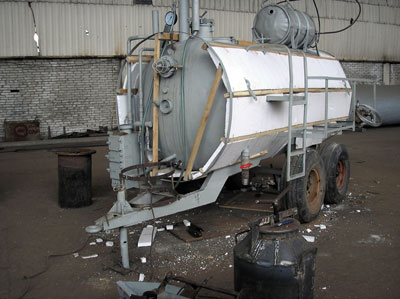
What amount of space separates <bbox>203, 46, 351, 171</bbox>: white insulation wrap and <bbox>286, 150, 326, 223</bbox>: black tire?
1.48ft

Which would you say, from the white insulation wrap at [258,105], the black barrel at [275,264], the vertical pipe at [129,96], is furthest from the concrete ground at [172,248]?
the vertical pipe at [129,96]

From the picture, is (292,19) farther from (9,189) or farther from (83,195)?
(9,189)

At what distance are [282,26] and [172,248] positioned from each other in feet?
12.1

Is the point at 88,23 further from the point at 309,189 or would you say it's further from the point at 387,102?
the point at 387,102

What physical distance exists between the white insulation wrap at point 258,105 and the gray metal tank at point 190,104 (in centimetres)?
17

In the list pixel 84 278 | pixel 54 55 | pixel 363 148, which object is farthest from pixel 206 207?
pixel 54 55

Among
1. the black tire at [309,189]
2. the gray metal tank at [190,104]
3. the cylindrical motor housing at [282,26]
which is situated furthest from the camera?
the cylindrical motor housing at [282,26]

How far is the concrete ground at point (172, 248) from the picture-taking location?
4.31 metres

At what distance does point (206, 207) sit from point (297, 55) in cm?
268

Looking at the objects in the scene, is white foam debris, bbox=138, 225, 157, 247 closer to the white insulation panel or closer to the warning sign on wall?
the white insulation panel

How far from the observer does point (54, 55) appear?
1452 cm

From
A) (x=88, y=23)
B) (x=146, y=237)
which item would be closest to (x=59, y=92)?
(x=88, y=23)

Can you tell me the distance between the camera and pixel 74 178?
6.95 meters

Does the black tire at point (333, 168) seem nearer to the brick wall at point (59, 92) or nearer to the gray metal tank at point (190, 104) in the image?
the gray metal tank at point (190, 104)
